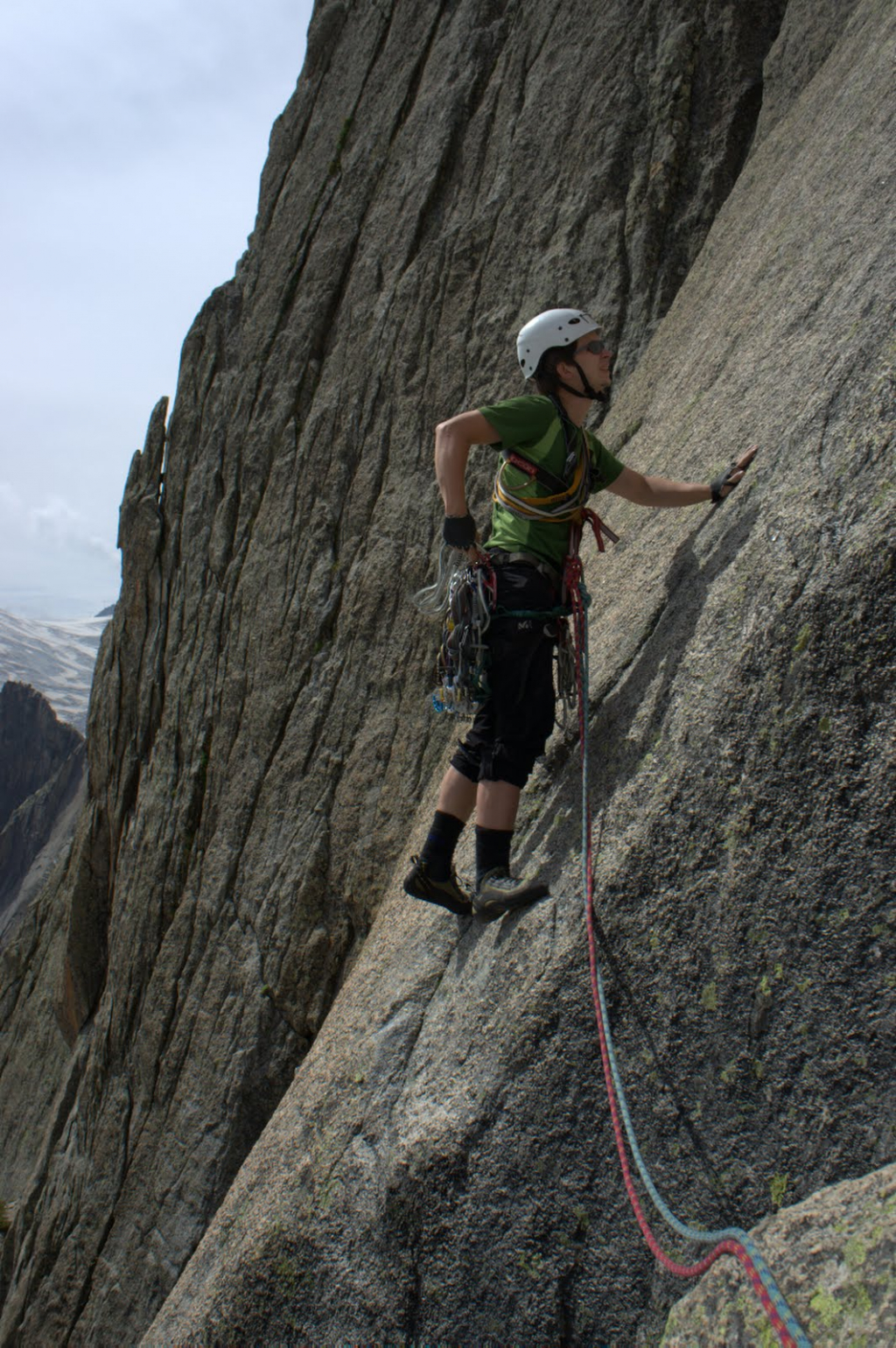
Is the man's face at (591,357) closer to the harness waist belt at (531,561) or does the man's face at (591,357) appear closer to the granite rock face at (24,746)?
the harness waist belt at (531,561)

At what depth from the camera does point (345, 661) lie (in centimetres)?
966

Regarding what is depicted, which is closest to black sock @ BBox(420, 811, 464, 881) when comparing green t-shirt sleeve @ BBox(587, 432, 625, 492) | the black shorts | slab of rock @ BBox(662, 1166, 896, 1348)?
the black shorts

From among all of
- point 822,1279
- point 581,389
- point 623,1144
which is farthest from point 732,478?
point 822,1279

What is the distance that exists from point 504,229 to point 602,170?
1239 millimetres

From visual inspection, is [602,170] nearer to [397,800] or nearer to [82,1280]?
[397,800]

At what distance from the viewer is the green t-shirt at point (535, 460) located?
4.76 m

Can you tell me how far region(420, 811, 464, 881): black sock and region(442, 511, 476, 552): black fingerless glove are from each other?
150cm

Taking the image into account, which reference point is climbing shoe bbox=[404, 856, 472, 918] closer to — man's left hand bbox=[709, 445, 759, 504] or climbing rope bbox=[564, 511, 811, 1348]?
climbing rope bbox=[564, 511, 811, 1348]

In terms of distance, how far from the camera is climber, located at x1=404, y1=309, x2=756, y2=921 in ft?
15.2

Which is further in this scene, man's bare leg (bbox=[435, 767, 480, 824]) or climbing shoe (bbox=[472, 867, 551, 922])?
man's bare leg (bbox=[435, 767, 480, 824])

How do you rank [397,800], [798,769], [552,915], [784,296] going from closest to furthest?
[798,769] → [552,915] → [784,296] → [397,800]

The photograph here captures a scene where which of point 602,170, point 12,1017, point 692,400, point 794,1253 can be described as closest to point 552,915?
point 794,1253

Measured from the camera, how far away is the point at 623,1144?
3436 mm

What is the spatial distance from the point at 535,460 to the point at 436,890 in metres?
2.44
